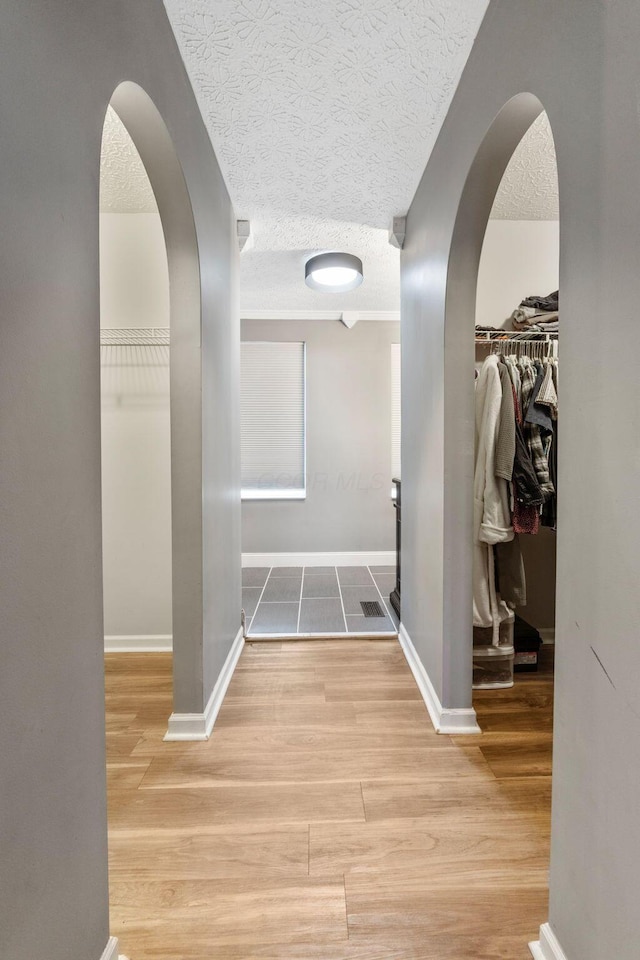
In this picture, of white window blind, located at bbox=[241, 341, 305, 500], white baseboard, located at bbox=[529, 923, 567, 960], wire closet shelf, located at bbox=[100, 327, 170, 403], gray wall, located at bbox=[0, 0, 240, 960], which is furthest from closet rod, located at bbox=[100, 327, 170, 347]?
white baseboard, located at bbox=[529, 923, 567, 960]

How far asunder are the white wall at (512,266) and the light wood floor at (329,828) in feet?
6.50

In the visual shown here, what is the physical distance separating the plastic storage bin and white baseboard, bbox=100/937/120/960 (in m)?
1.71

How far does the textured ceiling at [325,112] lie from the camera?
1405 millimetres

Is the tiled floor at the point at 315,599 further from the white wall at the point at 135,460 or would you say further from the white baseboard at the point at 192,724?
the white baseboard at the point at 192,724

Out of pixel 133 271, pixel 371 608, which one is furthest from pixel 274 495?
pixel 133 271

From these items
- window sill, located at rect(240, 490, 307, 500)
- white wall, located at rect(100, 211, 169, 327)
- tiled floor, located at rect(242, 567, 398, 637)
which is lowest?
tiled floor, located at rect(242, 567, 398, 637)

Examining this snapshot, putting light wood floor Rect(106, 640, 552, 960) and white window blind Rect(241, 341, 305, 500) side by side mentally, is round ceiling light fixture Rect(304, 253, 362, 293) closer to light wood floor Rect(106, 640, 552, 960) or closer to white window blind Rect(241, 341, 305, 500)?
white window blind Rect(241, 341, 305, 500)

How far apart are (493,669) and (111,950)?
1794 millimetres

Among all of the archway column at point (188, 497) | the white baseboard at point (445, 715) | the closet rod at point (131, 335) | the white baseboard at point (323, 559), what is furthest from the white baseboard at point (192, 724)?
the white baseboard at point (323, 559)

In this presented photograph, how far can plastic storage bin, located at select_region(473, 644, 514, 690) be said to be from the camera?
221 centimetres

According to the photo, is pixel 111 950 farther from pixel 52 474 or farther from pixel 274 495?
pixel 274 495

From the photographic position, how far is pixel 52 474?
2.64ft

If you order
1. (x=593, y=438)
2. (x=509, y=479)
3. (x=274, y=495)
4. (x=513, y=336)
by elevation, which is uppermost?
(x=513, y=336)

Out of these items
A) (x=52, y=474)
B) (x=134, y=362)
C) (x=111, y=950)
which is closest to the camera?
(x=52, y=474)
